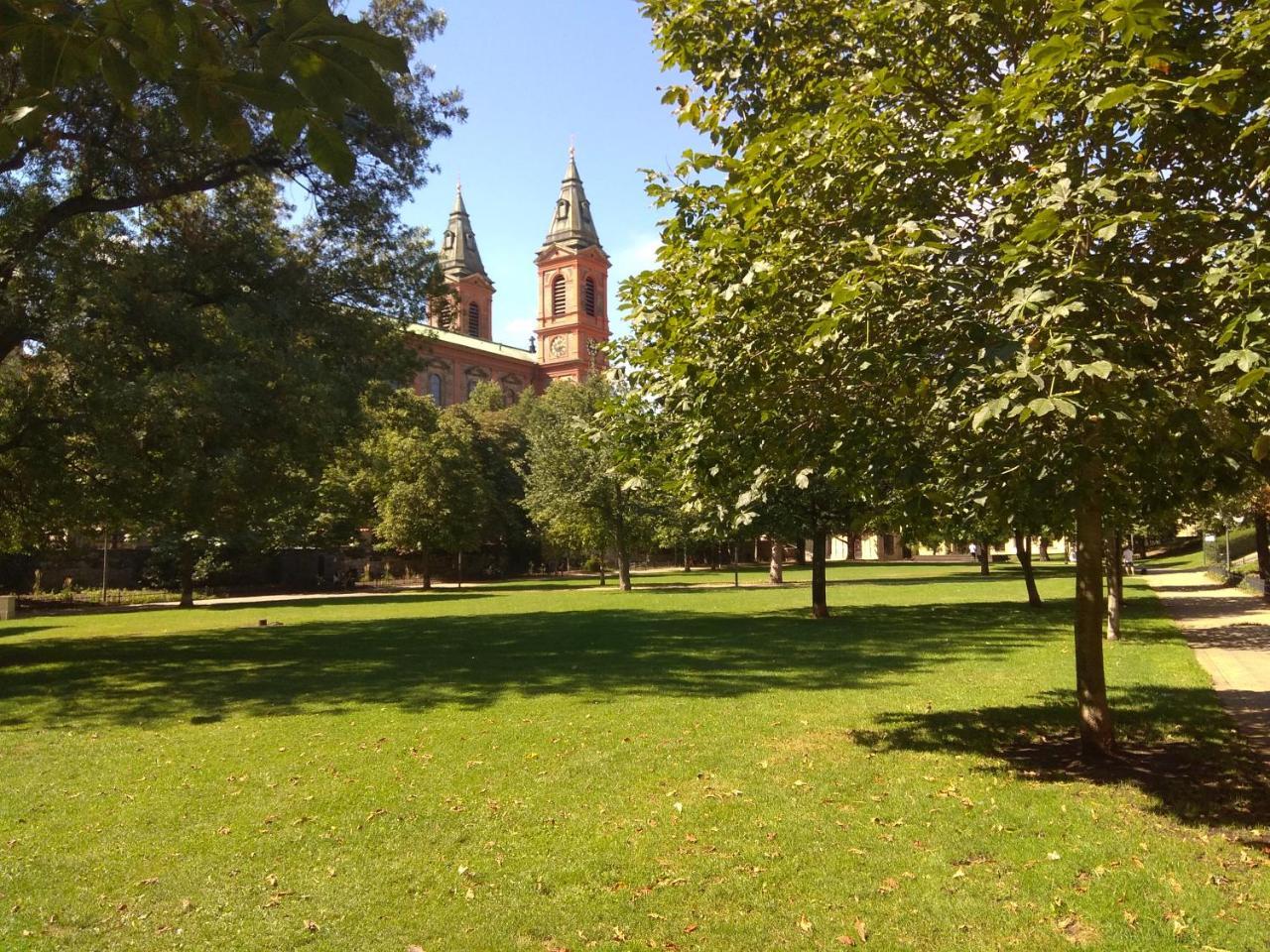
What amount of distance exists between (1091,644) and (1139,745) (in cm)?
131

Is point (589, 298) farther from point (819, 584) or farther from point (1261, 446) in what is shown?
point (1261, 446)

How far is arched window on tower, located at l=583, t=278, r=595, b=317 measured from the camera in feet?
330

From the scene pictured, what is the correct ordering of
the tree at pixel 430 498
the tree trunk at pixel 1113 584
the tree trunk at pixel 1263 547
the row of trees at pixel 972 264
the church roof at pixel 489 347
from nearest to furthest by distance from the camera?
the row of trees at pixel 972 264 → the tree trunk at pixel 1113 584 → the tree trunk at pixel 1263 547 → the tree at pixel 430 498 → the church roof at pixel 489 347

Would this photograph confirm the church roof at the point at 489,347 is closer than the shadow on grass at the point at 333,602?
No

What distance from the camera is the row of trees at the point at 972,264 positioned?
15.3ft

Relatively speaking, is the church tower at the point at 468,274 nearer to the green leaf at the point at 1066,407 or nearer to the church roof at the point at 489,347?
the church roof at the point at 489,347

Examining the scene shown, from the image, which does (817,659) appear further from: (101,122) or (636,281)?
(101,122)

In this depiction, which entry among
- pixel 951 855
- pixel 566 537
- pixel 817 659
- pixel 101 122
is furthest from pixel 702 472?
pixel 566 537

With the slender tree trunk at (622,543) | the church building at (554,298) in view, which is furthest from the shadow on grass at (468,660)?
the church building at (554,298)

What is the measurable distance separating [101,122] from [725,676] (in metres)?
12.8

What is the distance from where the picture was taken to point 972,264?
222 inches

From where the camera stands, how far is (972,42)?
739cm

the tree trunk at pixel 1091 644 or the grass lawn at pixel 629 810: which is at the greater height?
the tree trunk at pixel 1091 644

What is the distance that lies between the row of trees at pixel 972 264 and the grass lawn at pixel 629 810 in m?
1.92
